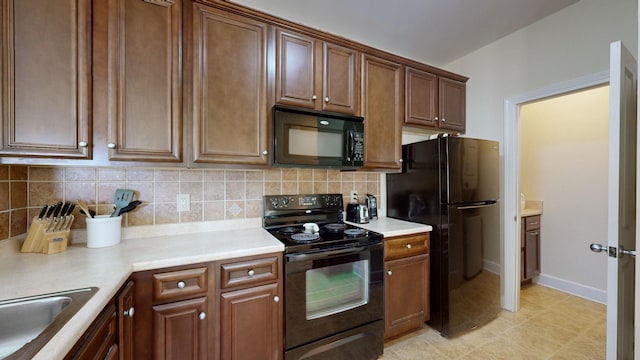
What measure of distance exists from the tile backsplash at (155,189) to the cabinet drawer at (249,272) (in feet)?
1.96

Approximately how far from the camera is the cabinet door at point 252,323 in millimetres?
1322

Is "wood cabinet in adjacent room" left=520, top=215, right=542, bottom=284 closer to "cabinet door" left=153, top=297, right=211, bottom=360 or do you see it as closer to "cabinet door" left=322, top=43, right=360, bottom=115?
"cabinet door" left=322, top=43, right=360, bottom=115

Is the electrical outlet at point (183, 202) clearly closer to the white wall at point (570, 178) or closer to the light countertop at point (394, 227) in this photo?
the light countertop at point (394, 227)

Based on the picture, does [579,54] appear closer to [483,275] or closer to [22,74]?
[483,275]

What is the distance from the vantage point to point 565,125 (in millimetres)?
2869

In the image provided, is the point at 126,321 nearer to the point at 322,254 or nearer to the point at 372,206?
the point at 322,254

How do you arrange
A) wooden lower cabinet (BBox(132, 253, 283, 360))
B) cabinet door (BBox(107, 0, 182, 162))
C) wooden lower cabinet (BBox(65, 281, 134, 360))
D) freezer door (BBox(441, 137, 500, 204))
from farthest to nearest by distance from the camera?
1. freezer door (BBox(441, 137, 500, 204))
2. cabinet door (BBox(107, 0, 182, 162))
3. wooden lower cabinet (BBox(132, 253, 283, 360))
4. wooden lower cabinet (BBox(65, 281, 134, 360))

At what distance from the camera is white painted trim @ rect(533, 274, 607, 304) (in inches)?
99.0

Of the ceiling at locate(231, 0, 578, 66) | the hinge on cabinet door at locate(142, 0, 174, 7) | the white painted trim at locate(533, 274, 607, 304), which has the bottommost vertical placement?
the white painted trim at locate(533, 274, 607, 304)

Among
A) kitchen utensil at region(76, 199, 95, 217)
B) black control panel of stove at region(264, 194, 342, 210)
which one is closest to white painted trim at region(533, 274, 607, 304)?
black control panel of stove at region(264, 194, 342, 210)

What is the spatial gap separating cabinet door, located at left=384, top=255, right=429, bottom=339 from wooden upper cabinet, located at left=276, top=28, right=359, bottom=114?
127 centimetres

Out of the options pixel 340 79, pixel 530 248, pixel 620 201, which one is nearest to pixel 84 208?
pixel 340 79

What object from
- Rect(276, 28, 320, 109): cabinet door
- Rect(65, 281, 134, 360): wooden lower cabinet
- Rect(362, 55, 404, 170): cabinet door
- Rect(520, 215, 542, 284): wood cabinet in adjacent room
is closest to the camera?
Rect(65, 281, 134, 360): wooden lower cabinet

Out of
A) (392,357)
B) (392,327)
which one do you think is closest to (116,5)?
(392,327)
